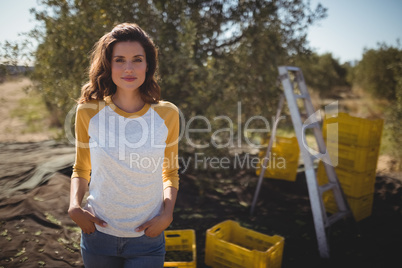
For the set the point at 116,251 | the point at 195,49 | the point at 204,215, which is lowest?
the point at 204,215

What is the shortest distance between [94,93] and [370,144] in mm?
4292

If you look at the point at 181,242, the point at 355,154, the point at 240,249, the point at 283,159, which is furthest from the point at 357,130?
the point at 181,242

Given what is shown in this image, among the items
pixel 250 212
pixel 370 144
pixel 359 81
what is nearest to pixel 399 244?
pixel 370 144

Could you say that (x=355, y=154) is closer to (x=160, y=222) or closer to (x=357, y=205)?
(x=357, y=205)

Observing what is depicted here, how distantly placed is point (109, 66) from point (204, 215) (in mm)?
3609

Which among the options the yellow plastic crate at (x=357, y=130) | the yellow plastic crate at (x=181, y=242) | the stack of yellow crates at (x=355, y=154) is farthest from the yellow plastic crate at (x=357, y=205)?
the yellow plastic crate at (x=181, y=242)

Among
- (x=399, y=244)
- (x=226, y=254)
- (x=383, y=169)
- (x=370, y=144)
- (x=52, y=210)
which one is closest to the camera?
(x=226, y=254)

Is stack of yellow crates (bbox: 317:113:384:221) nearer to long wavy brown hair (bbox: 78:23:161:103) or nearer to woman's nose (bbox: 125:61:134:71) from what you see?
long wavy brown hair (bbox: 78:23:161:103)

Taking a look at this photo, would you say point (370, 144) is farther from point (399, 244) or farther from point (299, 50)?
point (299, 50)

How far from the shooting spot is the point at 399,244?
4.11 m

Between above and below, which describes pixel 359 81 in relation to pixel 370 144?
above

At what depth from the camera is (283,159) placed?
5809 mm

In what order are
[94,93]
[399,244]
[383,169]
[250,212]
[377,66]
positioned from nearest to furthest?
[94,93]
[399,244]
[250,212]
[383,169]
[377,66]

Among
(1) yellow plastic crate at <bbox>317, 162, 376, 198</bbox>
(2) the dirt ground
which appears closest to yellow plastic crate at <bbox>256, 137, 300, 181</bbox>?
(2) the dirt ground
